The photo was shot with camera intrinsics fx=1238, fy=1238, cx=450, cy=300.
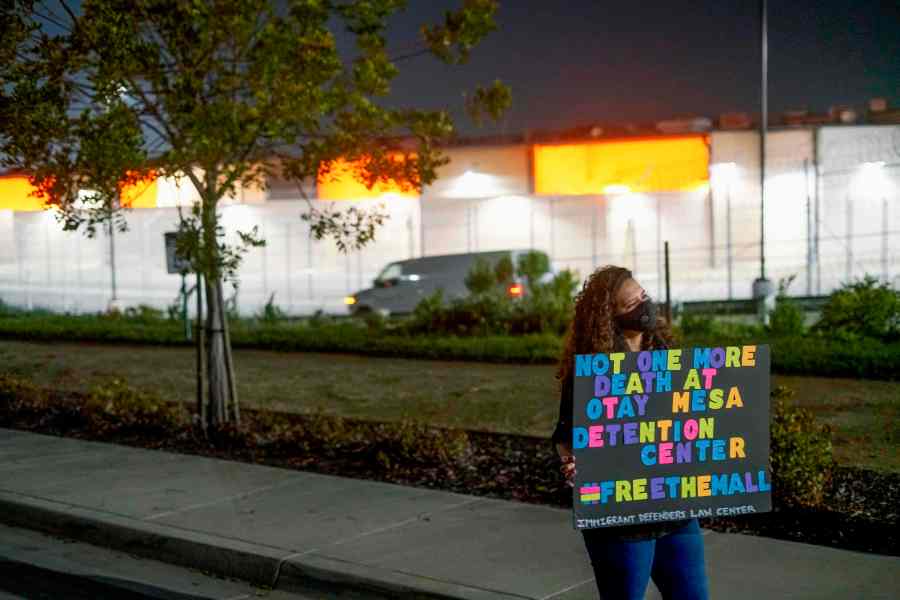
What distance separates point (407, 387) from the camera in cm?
1429

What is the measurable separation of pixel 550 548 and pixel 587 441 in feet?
8.03

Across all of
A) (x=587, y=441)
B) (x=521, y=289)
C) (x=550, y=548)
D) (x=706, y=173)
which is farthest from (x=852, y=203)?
(x=587, y=441)

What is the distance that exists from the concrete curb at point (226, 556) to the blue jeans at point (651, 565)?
5.07ft

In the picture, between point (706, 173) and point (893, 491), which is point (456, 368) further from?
point (706, 173)

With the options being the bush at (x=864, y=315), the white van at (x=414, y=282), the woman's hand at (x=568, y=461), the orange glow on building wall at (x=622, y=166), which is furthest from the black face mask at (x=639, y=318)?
the orange glow on building wall at (x=622, y=166)

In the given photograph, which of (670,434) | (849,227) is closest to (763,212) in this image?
(849,227)

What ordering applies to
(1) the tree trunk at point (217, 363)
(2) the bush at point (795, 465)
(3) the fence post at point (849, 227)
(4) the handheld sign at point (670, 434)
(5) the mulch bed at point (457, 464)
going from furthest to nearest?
(3) the fence post at point (849, 227) < (1) the tree trunk at point (217, 363) < (2) the bush at point (795, 465) < (5) the mulch bed at point (457, 464) < (4) the handheld sign at point (670, 434)

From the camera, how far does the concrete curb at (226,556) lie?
6480 millimetres

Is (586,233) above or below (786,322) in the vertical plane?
above

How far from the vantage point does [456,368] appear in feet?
51.9

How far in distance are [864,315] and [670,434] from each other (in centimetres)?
1188

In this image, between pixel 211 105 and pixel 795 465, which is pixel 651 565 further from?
pixel 211 105

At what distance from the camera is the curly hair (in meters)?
4.76

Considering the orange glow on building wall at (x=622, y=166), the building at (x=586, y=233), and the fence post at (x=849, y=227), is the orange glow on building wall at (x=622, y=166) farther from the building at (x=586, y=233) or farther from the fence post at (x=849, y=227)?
the fence post at (x=849, y=227)
